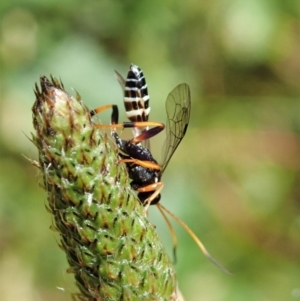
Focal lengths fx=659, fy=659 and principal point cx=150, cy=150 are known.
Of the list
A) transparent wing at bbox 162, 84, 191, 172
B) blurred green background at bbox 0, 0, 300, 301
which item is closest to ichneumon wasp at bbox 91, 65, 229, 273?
transparent wing at bbox 162, 84, 191, 172

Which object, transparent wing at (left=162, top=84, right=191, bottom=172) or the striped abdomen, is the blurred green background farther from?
transparent wing at (left=162, top=84, right=191, bottom=172)

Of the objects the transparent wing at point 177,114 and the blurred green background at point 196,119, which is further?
the blurred green background at point 196,119

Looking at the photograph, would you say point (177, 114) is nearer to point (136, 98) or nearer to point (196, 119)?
point (136, 98)

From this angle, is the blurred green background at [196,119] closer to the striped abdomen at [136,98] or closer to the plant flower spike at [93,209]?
the striped abdomen at [136,98]

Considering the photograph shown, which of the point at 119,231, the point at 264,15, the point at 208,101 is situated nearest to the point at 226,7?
the point at 264,15

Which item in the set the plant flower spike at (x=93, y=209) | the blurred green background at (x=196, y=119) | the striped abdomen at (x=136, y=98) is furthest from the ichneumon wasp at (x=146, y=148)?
the blurred green background at (x=196, y=119)

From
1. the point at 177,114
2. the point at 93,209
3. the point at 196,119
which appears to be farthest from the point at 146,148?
the point at 196,119

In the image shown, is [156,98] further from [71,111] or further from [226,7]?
[71,111]
